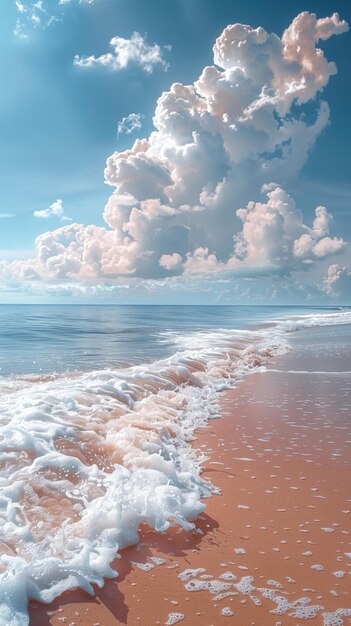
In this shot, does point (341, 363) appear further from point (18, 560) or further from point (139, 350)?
point (18, 560)

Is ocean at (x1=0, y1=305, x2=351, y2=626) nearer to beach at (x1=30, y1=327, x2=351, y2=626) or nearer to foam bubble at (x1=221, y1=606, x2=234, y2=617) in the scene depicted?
beach at (x1=30, y1=327, x2=351, y2=626)

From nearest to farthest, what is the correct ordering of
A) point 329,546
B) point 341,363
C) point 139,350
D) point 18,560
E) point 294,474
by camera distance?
1. point 18,560
2. point 329,546
3. point 294,474
4. point 341,363
5. point 139,350

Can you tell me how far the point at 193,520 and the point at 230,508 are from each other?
47cm

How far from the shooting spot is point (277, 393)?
10.1 m

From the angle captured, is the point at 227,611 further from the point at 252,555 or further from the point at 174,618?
the point at 252,555

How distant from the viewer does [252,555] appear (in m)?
3.64

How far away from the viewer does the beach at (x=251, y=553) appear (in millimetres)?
3016

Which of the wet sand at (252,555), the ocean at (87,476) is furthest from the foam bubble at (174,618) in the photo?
the ocean at (87,476)

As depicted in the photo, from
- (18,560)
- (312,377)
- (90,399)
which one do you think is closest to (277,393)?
(312,377)

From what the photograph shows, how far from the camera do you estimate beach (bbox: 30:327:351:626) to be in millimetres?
3016

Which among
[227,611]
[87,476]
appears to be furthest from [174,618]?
[87,476]

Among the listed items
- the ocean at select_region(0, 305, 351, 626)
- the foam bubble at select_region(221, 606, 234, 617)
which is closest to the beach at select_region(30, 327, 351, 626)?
the foam bubble at select_region(221, 606, 234, 617)

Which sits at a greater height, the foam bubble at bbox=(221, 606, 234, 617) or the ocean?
the ocean

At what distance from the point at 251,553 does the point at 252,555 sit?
0.03 m
